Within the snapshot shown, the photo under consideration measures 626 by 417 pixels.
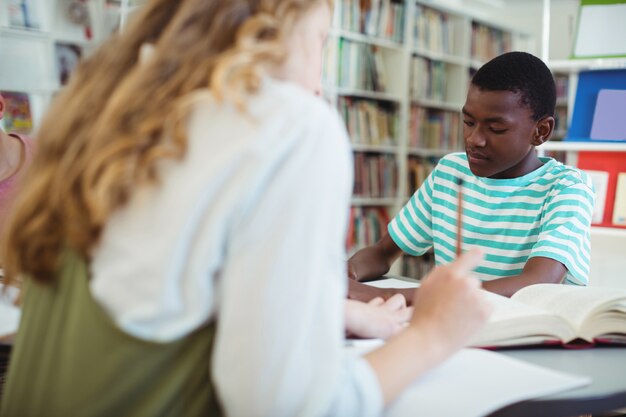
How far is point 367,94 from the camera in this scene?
430cm

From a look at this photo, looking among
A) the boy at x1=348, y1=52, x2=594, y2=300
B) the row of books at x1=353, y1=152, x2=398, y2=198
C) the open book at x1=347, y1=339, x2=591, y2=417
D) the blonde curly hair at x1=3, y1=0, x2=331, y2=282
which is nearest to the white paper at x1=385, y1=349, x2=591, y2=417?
the open book at x1=347, y1=339, x2=591, y2=417

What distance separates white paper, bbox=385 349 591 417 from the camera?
655 mm

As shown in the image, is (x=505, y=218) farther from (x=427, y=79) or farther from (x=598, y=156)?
(x=427, y=79)

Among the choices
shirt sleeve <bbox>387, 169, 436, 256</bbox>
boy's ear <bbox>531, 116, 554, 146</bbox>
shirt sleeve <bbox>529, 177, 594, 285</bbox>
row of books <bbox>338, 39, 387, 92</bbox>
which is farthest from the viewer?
row of books <bbox>338, 39, 387, 92</bbox>

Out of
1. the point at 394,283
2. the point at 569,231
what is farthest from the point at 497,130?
the point at 394,283

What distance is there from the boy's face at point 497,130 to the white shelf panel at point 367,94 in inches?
102

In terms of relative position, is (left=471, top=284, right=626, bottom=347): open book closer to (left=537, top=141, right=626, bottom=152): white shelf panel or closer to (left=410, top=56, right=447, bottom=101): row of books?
(left=537, top=141, right=626, bottom=152): white shelf panel

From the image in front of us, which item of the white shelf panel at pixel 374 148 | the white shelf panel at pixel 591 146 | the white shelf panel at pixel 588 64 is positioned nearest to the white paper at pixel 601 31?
the white shelf panel at pixel 588 64

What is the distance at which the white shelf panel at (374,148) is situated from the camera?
433cm

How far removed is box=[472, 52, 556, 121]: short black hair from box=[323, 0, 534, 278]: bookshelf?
8.15 ft

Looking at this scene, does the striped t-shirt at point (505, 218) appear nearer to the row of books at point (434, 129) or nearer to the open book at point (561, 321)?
the open book at point (561, 321)

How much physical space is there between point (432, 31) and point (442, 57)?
8.8 inches

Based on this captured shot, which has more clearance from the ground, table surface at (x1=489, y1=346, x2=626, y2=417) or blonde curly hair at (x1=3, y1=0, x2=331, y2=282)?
blonde curly hair at (x1=3, y1=0, x2=331, y2=282)

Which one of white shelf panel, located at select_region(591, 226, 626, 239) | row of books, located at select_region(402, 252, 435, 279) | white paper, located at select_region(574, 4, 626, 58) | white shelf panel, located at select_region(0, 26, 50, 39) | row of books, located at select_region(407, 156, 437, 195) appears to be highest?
white shelf panel, located at select_region(0, 26, 50, 39)
